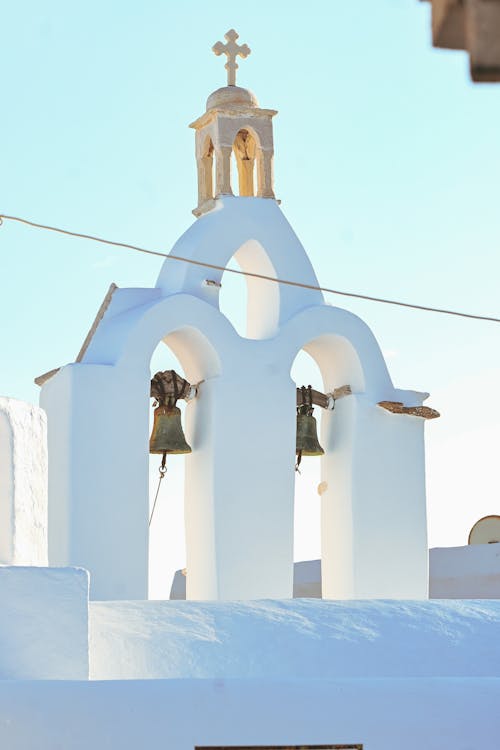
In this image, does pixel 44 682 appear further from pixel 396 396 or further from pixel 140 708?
pixel 396 396

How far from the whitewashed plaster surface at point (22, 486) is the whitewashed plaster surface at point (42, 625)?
0.48 m

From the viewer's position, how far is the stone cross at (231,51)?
10875 millimetres

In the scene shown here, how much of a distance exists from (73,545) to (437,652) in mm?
2578

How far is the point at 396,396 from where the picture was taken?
11273 mm

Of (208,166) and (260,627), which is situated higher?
(208,166)

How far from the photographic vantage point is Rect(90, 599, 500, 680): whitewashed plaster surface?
27.7 ft

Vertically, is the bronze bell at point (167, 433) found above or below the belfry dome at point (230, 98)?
below

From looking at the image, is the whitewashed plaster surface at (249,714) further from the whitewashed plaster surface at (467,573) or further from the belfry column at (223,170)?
the whitewashed plaster surface at (467,573)

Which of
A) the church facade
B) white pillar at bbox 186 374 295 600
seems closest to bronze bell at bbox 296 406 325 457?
the church facade

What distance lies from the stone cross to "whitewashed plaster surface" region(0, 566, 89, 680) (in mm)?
4515

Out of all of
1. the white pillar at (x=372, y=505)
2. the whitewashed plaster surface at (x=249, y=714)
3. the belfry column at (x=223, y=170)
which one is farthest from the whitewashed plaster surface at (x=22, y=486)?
the white pillar at (x=372, y=505)

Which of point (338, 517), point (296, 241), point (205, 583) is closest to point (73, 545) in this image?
point (205, 583)

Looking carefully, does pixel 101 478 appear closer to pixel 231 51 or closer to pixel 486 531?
pixel 231 51

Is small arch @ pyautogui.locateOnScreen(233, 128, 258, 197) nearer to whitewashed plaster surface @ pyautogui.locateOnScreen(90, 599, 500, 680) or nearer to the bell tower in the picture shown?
the bell tower
